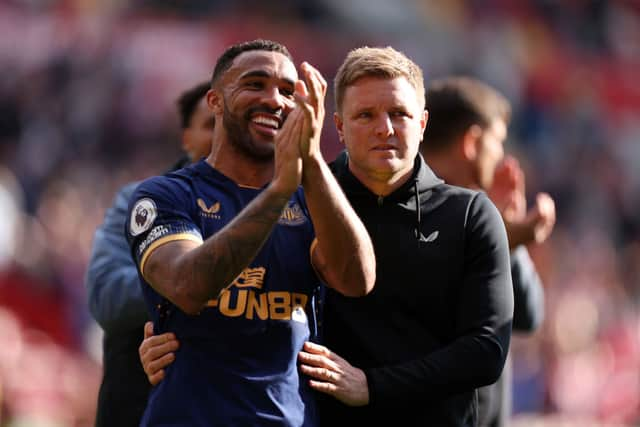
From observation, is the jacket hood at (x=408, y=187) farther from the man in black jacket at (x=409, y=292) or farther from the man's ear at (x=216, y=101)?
the man's ear at (x=216, y=101)

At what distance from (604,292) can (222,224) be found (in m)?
13.0

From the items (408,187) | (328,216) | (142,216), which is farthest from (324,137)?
(328,216)

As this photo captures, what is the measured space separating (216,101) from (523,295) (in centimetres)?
188

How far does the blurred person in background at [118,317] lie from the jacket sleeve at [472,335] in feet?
4.31

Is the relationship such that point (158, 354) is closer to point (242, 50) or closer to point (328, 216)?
point (328, 216)

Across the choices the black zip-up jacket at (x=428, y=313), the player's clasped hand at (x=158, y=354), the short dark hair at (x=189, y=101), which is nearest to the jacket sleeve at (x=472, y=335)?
the black zip-up jacket at (x=428, y=313)

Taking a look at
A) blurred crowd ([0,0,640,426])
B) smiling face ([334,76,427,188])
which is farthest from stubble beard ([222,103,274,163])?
blurred crowd ([0,0,640,426])

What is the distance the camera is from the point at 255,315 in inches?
150

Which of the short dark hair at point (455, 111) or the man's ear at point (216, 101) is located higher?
the short dark hair at point (455, 111)

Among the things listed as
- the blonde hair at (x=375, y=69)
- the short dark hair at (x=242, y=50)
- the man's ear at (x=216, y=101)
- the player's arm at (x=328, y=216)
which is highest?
the short dark hair at (x=242, y=50)

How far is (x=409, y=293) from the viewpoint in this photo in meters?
4.14

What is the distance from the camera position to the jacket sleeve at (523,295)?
5359 mm

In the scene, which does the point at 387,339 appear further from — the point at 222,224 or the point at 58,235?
the point at 58,235

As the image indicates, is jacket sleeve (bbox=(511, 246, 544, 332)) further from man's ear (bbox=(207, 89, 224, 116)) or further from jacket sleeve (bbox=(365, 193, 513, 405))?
man's ear (bbox=(207, 89, 224, 116))
